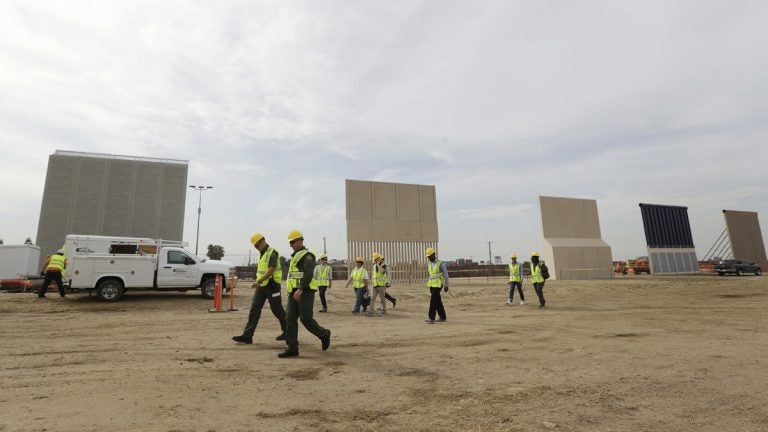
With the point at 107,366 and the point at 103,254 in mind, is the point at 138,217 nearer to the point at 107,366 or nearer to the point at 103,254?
the point at 103,254

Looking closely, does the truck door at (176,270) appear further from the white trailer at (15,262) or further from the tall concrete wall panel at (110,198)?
the tall concrete wall panel at (110,198)

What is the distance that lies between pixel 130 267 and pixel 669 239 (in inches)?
1763

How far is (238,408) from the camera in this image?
3619 mm

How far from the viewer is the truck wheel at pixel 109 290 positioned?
14.1 metres

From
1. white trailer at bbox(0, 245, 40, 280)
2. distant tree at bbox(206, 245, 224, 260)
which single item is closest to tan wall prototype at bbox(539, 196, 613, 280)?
white trailer at bbox(0, 245, 40, 280)

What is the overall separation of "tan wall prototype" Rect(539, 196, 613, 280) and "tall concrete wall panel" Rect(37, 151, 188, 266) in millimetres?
33765

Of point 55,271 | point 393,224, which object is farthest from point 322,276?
point 393,224

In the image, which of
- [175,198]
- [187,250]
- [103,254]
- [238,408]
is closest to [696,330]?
[238,408]

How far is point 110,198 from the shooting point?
118ft

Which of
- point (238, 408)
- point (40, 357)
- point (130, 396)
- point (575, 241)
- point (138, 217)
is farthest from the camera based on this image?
point (138, 217)

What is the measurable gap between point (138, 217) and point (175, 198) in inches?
141

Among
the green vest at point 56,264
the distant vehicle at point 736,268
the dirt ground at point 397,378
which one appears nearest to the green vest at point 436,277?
the dirt ground at point 397,378

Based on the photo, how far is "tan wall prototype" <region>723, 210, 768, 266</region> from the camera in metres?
41.8

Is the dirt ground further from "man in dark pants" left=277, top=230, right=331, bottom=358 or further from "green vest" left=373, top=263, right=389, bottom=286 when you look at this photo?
"green vest" left=373, top=263, right=389, bottom=286
